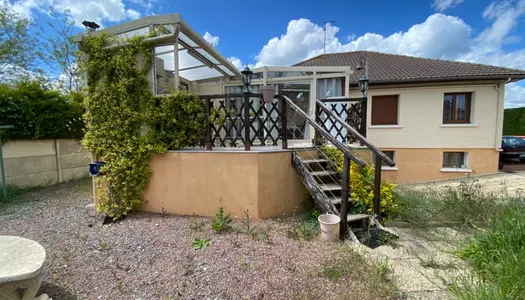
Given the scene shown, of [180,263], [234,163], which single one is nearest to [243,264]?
[180,263]

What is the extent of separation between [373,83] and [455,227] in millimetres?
6224

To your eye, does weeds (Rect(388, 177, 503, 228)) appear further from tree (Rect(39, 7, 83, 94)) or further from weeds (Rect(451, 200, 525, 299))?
tree (Rect(39, 7, 83, 94))

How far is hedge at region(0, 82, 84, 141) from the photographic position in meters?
5.57

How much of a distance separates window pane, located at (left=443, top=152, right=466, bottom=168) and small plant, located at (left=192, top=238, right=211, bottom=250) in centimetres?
975

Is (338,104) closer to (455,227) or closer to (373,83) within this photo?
(373,83)

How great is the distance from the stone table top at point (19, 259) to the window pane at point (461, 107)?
39.1 ft

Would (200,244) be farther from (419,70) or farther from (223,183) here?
(419,70)

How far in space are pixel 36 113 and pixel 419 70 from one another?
43.3 feet

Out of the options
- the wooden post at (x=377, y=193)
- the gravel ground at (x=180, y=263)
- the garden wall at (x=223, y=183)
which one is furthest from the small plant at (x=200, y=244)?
the wooden post at (x=377, y=193)

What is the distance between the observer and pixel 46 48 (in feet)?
37.3

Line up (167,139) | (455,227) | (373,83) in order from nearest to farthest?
1. (455,227)
2. (167,139)
3. (373,83)

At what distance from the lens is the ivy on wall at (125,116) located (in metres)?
4.08

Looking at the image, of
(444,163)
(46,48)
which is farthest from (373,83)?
(46,48)

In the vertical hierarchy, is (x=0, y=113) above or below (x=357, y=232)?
above
